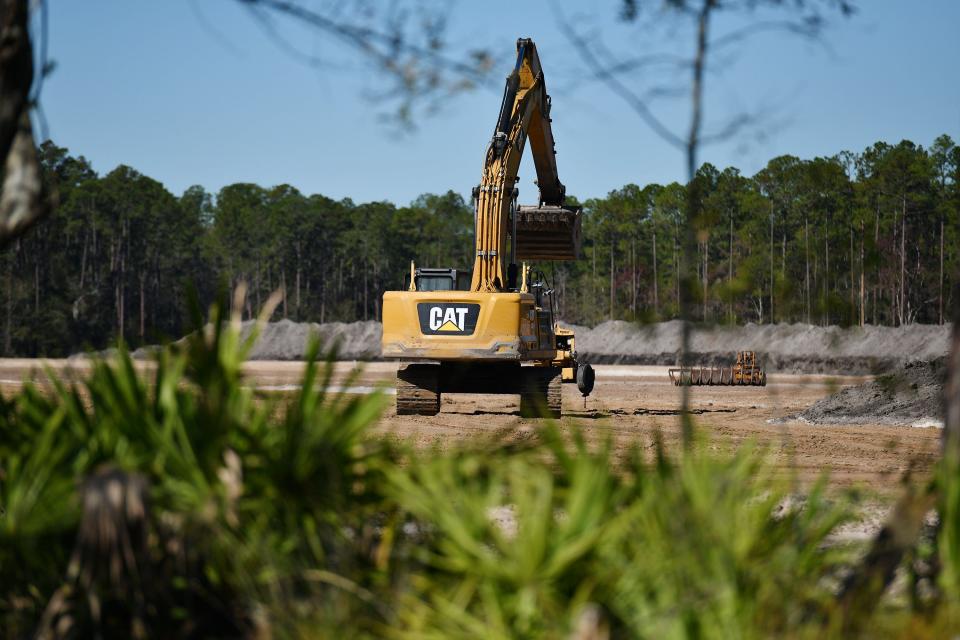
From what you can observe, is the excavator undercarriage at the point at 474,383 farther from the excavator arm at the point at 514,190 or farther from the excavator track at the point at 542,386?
the excavator arm at the point at 514,190

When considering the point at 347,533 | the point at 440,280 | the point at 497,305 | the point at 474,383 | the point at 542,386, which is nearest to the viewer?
the point at 347,533

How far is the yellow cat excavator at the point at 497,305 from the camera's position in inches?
704

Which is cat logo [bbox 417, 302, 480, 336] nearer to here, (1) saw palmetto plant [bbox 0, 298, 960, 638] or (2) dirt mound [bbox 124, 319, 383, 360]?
(1) saw palmetto plant [bbox 0, 298, 960, 638]

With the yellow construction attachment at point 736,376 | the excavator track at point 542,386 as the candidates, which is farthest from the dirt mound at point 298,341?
the excavator track at point 542,386

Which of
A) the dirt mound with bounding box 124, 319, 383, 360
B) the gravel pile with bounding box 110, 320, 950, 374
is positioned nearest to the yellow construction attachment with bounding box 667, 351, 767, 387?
the gravel pile with bounding box 110, 320, 950, 374

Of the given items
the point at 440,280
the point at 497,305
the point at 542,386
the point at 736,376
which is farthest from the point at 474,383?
the point at 736,376

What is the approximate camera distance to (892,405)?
74.9 ft

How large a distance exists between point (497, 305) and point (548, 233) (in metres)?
4.33

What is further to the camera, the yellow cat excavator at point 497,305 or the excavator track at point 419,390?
the excavator track at point 419,390

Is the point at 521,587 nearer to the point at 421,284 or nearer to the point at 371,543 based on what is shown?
the point at 371,543

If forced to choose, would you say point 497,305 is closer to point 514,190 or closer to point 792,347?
point 514,190

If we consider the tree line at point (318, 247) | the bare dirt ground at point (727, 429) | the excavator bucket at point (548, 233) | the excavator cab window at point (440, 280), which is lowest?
the bare dirt ground at point (727, 429)

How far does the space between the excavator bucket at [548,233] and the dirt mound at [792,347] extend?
2710 centimetres

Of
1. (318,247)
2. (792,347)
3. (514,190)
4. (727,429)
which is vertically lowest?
(727,429)
